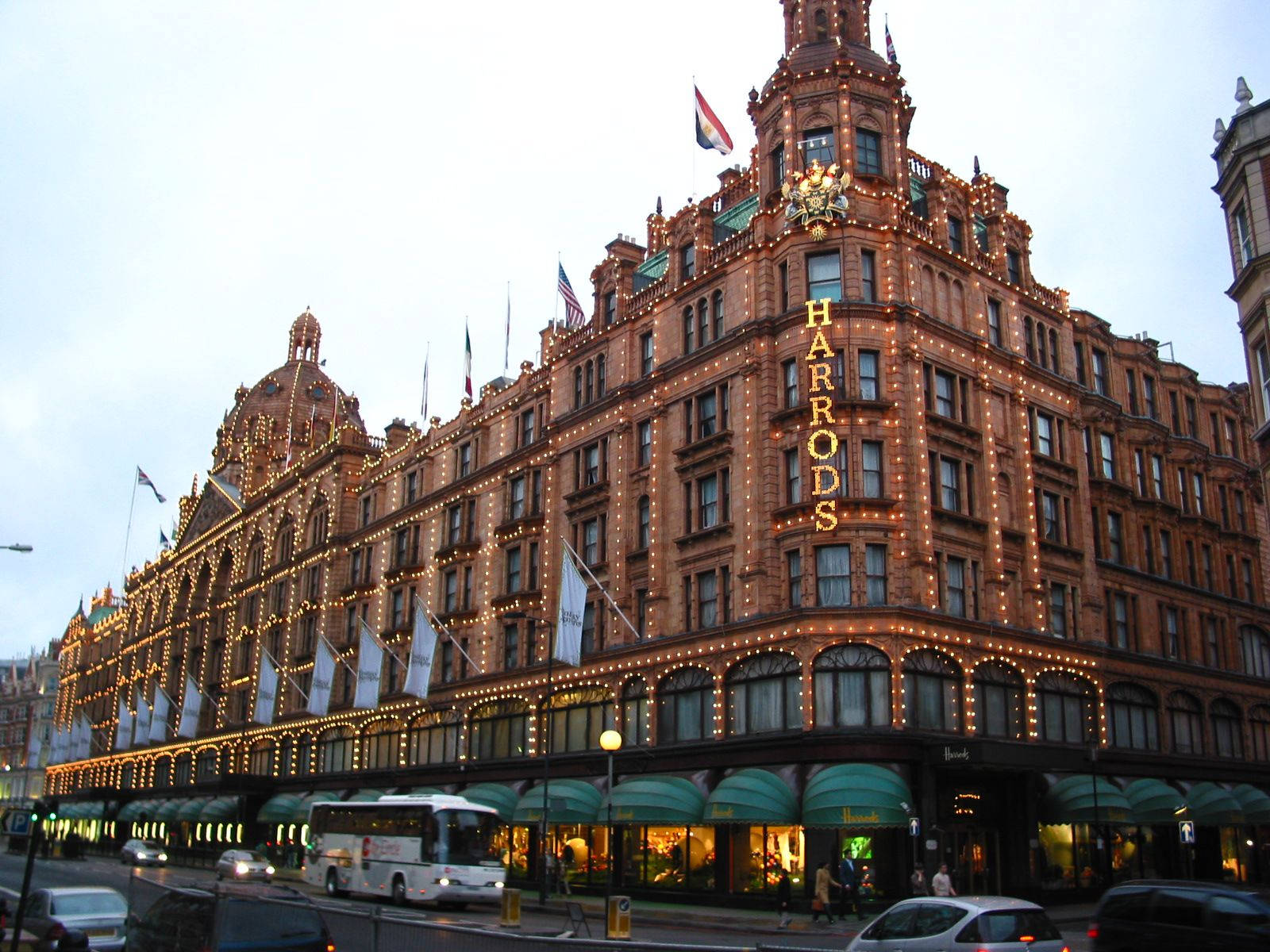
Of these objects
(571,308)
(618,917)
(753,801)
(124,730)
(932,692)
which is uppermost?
(571,308)

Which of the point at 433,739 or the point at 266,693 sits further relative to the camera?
the point at 266,693

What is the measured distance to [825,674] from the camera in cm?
4053

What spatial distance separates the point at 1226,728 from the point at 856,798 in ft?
88.0

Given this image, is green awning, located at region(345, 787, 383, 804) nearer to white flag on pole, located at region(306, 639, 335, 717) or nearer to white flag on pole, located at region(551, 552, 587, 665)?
white flag on pole, located at region(306, 639, 335, 717)

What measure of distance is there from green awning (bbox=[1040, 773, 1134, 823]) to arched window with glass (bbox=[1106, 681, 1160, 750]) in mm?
4924

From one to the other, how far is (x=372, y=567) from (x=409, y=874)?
35456mm

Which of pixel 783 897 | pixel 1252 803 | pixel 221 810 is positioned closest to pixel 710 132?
pixel 783 897

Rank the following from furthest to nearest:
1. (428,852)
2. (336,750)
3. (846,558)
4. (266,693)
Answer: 1. (336,750)
2. (266,693)
3. (846,558)
4. (428,852)

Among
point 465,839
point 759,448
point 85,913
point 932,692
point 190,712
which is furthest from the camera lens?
point 190,712

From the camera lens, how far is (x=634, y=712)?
48.3 meters

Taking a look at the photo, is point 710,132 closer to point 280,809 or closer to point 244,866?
point 244,866

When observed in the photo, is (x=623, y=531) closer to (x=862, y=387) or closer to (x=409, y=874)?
(x=862, y=387)

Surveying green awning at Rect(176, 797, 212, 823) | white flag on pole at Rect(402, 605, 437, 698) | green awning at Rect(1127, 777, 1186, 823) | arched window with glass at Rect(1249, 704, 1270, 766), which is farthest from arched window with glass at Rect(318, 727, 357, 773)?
arched window with glass at Rect(1249, 704, 1270, 766)

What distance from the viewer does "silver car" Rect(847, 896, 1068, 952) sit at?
1856 cm
